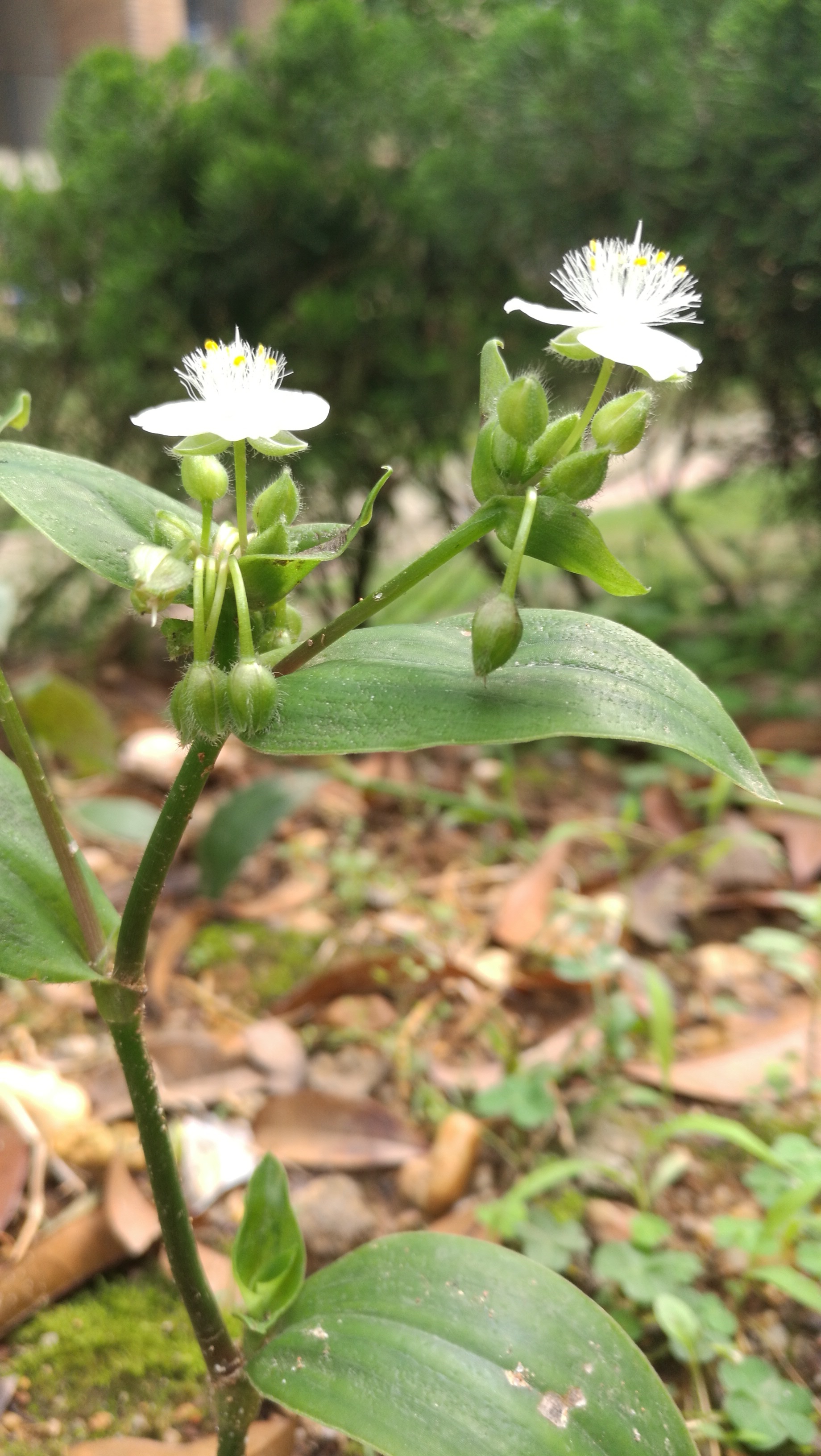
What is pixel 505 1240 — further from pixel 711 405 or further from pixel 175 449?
pixel 711 405

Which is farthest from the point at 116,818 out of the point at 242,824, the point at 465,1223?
the point at 465,1223

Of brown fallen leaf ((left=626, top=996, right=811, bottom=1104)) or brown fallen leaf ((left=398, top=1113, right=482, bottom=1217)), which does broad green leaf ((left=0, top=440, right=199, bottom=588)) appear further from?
brown fallen leaf ((left=626, top=996, right=811, bottom=1104))

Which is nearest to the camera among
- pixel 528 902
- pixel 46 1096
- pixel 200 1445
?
pixel 200 1445

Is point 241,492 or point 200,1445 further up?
point 241,492

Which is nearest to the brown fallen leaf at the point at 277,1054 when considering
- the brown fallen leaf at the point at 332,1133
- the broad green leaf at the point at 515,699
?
the brown fallen leaf at the point at 332,1133

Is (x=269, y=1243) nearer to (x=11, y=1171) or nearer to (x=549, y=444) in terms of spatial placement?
(x=11, y=1171)

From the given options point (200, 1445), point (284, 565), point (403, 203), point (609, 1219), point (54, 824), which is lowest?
point (200, 1445)

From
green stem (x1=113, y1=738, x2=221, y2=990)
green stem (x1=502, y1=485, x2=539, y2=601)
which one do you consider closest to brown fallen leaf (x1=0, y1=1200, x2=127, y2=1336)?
green stem (x1=113, y1=738, x2=221, y2=990)
